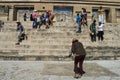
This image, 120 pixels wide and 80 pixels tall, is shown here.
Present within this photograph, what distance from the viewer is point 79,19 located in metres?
21.3

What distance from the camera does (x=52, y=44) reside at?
18766mm

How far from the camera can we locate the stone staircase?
16.2 meters

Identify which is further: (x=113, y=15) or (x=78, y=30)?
(x=113, y=15)

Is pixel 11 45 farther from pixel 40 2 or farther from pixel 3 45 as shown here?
pixel 40 2

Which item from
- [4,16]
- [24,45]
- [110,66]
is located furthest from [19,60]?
[4,16]

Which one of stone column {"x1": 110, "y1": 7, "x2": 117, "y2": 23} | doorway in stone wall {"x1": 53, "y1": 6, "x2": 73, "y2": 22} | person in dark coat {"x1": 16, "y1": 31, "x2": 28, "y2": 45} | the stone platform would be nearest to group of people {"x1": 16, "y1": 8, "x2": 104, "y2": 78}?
person in dark coat {"x1": 16, "y1": 31, "x2": 28, "y2": 45}

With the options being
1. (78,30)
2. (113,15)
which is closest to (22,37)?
(78,30)

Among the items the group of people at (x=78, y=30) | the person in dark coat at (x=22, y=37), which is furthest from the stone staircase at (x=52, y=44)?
the group of people at (x=78, y=30)

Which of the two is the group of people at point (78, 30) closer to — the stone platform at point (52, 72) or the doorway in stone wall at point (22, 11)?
the stone platform at point (52, 72)

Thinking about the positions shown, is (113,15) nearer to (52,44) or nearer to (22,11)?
(22,11)

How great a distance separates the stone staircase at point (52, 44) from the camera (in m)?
16.2

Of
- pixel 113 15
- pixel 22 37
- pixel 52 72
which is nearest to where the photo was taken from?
pixel 52 72

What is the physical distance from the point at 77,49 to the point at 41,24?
1239 centimetres

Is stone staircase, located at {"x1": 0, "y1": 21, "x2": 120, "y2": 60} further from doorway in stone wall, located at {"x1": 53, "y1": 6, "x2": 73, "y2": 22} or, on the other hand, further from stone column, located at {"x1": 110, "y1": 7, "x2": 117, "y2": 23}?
stone column, located at {"x1": 110, "y1": 7, "x2": 117, "y2": 23}
